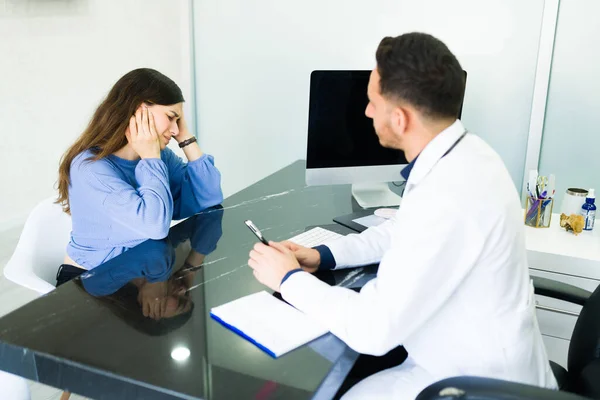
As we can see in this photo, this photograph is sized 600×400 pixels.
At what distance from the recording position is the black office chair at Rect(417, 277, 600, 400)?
918 millimetres

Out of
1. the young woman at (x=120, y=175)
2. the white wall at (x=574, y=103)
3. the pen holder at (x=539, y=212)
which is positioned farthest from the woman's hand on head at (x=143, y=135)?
the white wall at (x=574, y=103)

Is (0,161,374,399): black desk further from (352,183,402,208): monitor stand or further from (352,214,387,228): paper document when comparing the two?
(352,183,402,208): monitor stand

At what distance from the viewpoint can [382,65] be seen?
1.10 meters

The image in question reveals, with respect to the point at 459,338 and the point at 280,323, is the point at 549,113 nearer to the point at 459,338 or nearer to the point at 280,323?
the point at 459,338

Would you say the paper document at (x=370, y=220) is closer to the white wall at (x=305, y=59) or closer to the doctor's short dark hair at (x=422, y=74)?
the doctor's short dark hair at (x=422, y=74)

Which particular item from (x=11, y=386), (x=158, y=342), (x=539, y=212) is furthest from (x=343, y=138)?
(x=11, y=386)

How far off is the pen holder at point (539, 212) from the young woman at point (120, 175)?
131cm

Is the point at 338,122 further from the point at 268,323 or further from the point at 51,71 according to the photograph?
the point at 51,71

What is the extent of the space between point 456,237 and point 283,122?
7.06ft

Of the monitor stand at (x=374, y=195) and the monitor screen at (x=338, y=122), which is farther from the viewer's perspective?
the monitor stand at (x=374, y=195)

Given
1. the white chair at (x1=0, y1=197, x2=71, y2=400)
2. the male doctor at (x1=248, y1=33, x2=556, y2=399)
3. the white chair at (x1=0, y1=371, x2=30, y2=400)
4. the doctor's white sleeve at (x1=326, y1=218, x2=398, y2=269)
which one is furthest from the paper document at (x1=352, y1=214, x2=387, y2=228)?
the white chair at (x1=0, y1=371, x2=30, y2=400)

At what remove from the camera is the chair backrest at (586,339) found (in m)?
1.25

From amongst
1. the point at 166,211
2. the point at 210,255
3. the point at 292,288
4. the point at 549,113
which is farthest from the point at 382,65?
the point at 549,113

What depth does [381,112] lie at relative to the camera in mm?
1141
